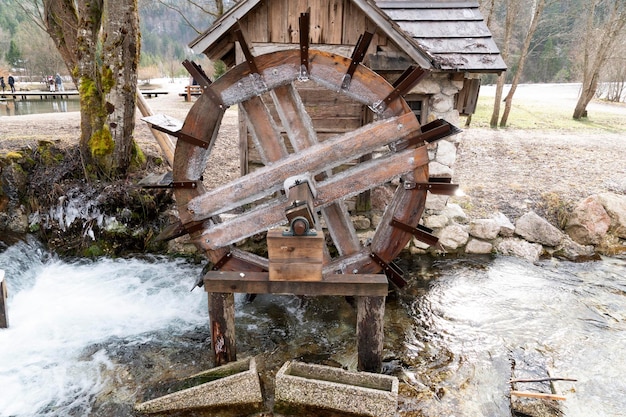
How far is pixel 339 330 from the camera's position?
463 centimetres

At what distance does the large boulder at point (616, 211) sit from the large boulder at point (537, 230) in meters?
0.83

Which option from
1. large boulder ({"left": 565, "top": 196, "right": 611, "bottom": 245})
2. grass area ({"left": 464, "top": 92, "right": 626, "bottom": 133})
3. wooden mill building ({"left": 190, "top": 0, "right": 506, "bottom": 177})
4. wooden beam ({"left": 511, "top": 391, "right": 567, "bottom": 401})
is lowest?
wooden beam ({"left": 511, "top": 391, "right": 567, "bottom": 401})

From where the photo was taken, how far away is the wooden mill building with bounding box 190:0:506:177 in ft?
15.7

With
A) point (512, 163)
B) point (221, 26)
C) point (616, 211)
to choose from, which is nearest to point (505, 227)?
point (616, 211)

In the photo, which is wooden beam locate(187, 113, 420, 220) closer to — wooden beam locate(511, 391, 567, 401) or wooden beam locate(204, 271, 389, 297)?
wooden beam locate(204, 271, 389, 297)

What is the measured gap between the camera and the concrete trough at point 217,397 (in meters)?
3.36

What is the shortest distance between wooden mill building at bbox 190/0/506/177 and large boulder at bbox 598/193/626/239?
2735mm

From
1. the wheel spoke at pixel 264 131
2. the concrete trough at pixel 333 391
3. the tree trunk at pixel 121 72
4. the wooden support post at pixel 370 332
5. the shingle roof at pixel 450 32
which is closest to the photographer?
the concrete trough at pixel 333 391

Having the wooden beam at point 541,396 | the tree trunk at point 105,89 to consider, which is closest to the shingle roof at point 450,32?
the wooden beam at point 541,396

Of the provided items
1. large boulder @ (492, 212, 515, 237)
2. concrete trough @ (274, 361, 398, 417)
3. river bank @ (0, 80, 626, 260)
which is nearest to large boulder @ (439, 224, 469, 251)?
river bank @ (0, 80, 626, 260)

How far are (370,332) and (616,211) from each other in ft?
16.9

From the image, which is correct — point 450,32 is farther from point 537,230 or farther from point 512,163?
point 512,163

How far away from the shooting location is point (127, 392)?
3.65m

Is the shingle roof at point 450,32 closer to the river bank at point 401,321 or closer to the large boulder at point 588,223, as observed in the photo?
the river bank at point 401,321
